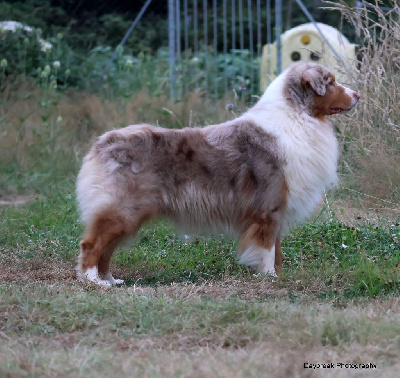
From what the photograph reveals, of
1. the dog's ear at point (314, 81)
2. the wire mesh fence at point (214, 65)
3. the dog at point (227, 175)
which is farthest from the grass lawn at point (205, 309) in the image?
the wire mesh fence at point (214, 65)

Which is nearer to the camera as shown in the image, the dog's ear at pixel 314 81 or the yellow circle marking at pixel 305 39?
the dog's ear at pixel 314 81

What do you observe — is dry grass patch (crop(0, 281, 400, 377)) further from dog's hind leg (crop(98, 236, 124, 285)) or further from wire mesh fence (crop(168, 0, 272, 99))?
wire mesh fence (crop(168, 0, 272, 99))

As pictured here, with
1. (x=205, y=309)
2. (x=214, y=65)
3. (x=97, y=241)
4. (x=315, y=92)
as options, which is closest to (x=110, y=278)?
(x=97, y=241)

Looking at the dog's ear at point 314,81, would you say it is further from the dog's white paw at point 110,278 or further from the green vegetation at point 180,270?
the dog's white paw at point 110,278

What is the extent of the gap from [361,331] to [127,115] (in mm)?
6872

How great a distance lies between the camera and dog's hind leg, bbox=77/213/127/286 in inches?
211

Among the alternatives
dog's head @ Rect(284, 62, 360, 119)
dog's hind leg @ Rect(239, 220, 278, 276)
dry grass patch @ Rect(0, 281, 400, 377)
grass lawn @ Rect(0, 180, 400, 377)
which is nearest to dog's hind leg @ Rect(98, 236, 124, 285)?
grass lawn @ Rect(0, 180, 400, 377)

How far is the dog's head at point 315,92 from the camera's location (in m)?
5.73

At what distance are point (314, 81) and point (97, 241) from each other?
2.04 meters

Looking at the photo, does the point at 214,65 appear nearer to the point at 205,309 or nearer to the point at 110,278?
the point at 110,278

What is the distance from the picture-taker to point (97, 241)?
213 inches

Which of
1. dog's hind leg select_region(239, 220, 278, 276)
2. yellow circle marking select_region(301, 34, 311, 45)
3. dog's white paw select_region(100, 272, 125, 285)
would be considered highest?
yellow circle marking select_region(301, 34, 311, 45)

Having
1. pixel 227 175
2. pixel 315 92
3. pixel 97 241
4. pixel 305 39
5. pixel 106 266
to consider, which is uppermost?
pixel 315 92

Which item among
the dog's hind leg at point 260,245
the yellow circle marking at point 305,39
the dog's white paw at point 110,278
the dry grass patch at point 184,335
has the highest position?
the yellow circle marking at point 305,39
